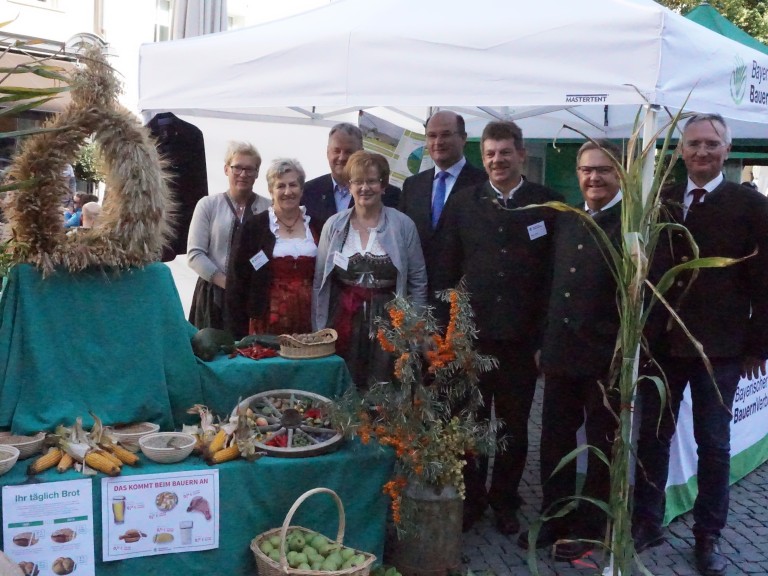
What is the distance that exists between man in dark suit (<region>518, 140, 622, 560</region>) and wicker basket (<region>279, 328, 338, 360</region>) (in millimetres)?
957

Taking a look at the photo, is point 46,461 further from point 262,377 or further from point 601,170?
point 601,170

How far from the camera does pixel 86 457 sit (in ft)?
9.39

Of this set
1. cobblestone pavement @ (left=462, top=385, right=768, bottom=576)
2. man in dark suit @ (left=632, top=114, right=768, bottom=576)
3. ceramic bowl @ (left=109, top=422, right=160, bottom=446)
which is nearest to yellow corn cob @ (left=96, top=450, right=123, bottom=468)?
ceramic bowl @ (left=109, top=422, right=160, bottom=446)

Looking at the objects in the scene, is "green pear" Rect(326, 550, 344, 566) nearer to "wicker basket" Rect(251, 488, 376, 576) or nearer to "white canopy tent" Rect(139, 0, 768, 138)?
"wicker basket" Rect(251, 488, 376, 576)

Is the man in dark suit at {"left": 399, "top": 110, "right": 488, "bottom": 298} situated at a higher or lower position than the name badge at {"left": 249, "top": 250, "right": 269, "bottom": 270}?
higher

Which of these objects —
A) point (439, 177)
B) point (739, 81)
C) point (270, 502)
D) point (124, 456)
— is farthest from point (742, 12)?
point (124, 456)

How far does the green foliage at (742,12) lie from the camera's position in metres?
16.2

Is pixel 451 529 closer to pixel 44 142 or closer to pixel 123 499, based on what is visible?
pixel 123 499

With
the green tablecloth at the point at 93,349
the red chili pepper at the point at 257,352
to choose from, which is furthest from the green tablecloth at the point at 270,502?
the red chili pepper at the point at 257,352

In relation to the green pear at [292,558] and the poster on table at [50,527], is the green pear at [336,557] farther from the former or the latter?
the poster on table at [50,527]

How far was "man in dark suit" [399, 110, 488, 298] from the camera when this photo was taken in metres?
4.21

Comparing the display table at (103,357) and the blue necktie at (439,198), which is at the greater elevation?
the blue necktie at (439,198)

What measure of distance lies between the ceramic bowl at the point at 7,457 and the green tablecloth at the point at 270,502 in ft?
0.17

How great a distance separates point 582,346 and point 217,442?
5.12ft
